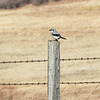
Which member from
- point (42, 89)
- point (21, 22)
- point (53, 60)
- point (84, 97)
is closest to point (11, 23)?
point (21, 22)

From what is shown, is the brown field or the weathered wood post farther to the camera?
the brown field

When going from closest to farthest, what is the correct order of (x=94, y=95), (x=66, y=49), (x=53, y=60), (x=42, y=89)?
(x=53, y=60)
(x=94, y=95)
(x=42, y=89)
(x=66, y=49)

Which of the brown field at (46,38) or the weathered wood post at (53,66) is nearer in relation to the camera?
the weathered wood post at (53,66)

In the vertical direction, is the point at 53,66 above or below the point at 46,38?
above

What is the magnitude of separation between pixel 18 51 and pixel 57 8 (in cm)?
146

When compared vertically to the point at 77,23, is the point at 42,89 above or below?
below

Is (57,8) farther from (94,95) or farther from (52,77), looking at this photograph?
(52,77)

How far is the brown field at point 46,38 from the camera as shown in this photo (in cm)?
1123

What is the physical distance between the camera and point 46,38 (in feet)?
39.8

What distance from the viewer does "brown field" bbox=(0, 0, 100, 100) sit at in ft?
36.9

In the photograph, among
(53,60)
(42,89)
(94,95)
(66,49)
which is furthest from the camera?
(66,49)

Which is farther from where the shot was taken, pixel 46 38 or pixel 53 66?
pixel 46 38

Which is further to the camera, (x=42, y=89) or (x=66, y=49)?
(x=66, y=49)

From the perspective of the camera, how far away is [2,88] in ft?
32.7
